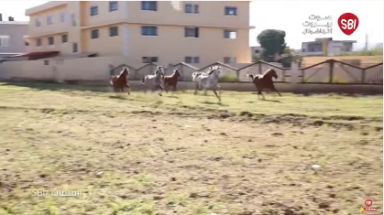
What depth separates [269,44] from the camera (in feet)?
69.9

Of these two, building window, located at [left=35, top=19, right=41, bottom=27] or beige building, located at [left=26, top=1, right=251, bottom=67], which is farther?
building window, located at [left=35, top=19, right=41, bottom=27]

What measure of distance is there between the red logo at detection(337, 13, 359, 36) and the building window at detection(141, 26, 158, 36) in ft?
67.3

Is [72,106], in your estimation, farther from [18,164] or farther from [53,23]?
[53,23]

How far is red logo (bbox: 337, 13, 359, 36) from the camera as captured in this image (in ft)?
22.9

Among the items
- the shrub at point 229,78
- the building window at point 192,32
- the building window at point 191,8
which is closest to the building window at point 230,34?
the building window at point 192,32

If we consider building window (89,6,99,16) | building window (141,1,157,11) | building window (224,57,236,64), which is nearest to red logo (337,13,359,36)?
building window (141,1,157,11)

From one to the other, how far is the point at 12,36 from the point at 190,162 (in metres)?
25.1

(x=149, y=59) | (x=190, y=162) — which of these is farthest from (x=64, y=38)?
(x=190, y=162)

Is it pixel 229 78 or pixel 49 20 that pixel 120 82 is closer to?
pixel 229 78

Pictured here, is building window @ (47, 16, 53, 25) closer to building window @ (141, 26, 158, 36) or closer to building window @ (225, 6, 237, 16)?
building window @ (141, 26, 158, 36)

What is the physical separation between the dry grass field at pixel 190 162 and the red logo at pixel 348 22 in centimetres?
183

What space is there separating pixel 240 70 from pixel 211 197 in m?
17.6

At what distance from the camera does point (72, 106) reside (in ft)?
43.3

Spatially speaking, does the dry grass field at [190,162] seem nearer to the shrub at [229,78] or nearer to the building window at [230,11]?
the shrub at [229,78]
